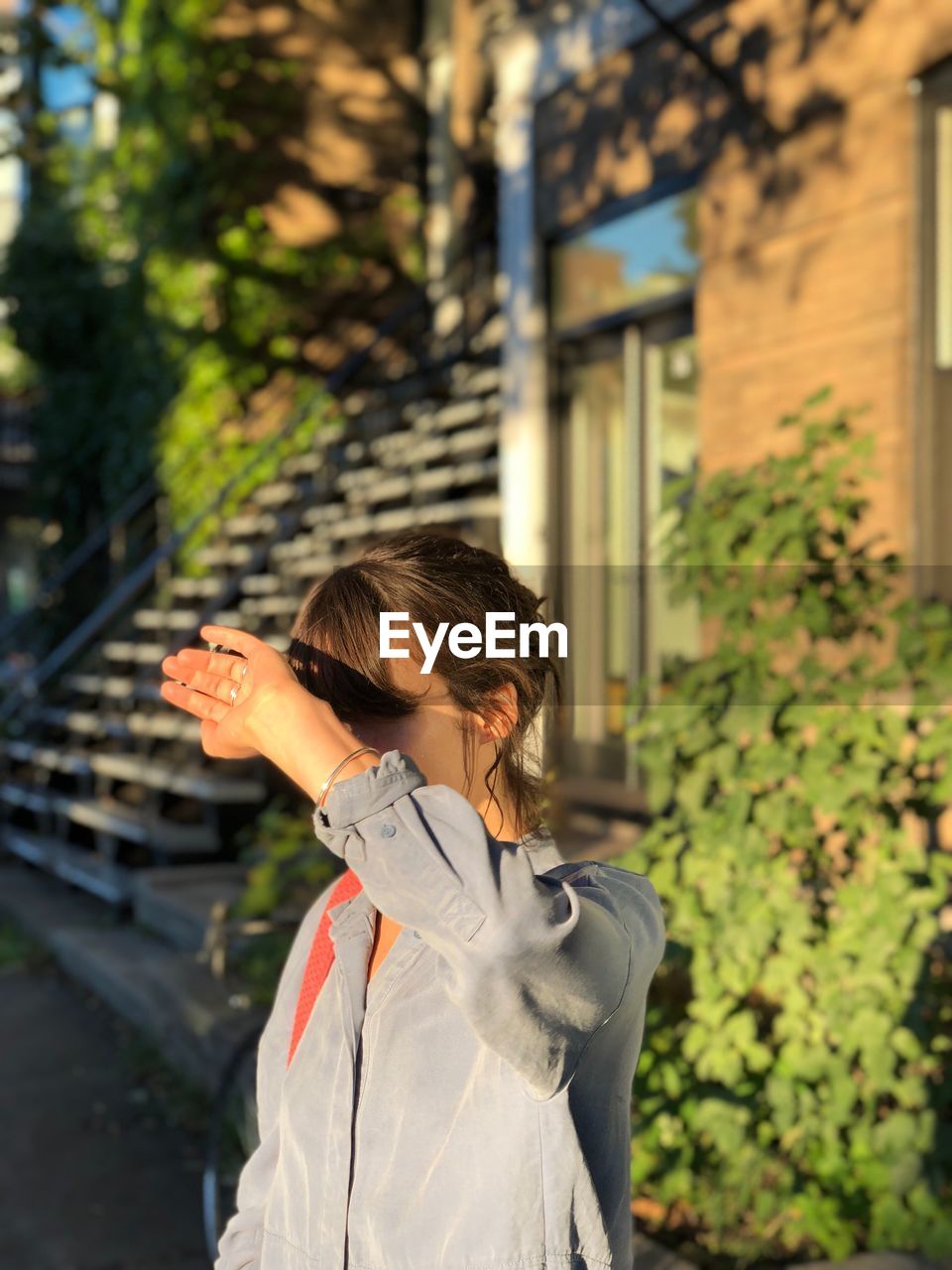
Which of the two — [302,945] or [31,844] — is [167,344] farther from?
[302,945]

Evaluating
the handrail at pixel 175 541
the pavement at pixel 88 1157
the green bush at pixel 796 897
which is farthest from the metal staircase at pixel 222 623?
the green bush at pixel 796 897

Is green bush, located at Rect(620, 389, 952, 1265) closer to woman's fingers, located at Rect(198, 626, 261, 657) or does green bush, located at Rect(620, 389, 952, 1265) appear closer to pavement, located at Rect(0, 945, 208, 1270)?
pavement, located at Rect(0, 945, 208, 1270)

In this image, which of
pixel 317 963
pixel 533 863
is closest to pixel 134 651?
pixel 317 963

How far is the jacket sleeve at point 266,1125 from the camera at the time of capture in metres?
1.73

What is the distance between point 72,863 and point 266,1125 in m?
7.64

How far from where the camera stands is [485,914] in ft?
4.07

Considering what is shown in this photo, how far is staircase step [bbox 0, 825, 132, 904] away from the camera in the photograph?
8336mm

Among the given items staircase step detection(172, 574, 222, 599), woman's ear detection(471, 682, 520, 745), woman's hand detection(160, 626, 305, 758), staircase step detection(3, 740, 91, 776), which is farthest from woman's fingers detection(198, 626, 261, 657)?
staircase step detection(172, 574, 222, 599)

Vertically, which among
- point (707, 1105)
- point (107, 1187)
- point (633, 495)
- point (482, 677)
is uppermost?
point (633, 495)

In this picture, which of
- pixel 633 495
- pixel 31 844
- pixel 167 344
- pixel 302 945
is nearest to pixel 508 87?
pixel 633 495

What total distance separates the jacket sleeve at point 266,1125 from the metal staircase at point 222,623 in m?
6.05

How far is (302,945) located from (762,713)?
6.05 feet

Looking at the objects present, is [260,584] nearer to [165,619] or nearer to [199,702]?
[165,619]

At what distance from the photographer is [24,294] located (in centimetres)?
1309
